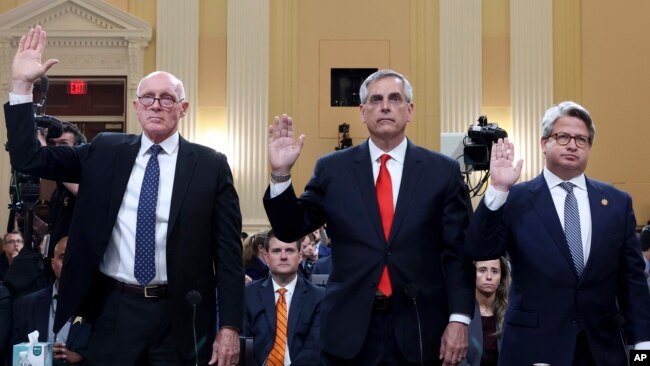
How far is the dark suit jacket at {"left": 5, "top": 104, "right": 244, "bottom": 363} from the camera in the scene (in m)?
3.65

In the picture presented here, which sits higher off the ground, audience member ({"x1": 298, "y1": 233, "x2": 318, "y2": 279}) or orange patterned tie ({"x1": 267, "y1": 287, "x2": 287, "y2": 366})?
audience member ({"x1": 298, "y1": 233, "x2": 318, "y2": 279})

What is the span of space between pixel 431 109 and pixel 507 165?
9454mm

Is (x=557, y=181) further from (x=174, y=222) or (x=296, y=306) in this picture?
(x=296, y=306)

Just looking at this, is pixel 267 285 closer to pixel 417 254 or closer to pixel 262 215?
pixel 417 254

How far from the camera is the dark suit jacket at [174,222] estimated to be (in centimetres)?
365

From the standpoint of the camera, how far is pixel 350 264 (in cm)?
365

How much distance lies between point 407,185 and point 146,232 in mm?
1001

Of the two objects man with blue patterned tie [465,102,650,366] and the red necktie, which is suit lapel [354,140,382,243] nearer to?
the red necktie

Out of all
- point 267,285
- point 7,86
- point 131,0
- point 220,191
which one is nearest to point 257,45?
point 131,0

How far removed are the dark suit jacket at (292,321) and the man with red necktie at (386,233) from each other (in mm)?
2027

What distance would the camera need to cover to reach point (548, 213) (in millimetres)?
3840

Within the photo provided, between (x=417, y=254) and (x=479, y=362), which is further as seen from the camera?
(x=479, y=362)

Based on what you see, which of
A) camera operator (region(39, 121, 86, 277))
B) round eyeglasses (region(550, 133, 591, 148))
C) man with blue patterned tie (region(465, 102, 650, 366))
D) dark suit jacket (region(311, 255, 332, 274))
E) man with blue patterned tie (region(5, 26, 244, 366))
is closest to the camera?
man with blue patterned tie (region(5, 26, 244, 366))

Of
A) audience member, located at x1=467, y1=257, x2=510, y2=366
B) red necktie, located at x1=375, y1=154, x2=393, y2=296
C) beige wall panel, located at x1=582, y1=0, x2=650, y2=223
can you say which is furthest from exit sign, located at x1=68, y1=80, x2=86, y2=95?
red necktie, located at x1=375, y1=154, x2=393, y2=296
